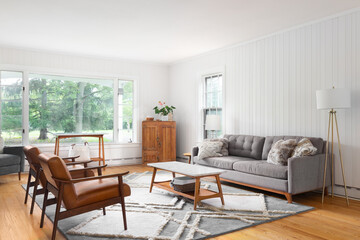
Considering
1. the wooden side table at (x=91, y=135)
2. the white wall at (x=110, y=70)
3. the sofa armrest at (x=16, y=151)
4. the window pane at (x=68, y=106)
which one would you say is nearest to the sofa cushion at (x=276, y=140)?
the wooden side table at (x=91, y=135)

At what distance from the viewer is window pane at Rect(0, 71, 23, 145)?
6.30m

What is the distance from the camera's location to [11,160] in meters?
5.45

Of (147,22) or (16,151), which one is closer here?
(147,22)

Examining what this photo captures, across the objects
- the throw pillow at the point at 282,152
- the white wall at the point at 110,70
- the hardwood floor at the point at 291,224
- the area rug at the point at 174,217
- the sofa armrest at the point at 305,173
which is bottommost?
the hardwood floor at the point at 291,224

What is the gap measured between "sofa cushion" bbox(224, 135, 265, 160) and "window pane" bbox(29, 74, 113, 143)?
3314 mm

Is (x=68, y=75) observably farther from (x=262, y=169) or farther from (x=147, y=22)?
(x=262, y=169)

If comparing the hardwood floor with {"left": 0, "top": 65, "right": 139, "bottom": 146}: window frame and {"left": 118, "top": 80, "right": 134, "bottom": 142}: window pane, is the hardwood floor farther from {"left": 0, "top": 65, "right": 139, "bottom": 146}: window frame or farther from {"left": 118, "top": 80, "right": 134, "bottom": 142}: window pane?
{"left": 118, "top": 80, "right": 134, "bottom": 142}: window pane

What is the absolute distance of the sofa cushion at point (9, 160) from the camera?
17.4 ft

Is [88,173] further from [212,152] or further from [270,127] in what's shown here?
[270,127]

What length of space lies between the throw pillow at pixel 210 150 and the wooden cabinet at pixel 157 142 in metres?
1.98

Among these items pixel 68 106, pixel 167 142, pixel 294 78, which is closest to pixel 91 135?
pixel 68 106

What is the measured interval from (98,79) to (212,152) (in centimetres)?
364

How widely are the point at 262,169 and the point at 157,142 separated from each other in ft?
11.4

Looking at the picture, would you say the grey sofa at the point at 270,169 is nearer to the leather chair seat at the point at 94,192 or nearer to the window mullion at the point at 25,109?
the leather chair seat at the point at 94,192
